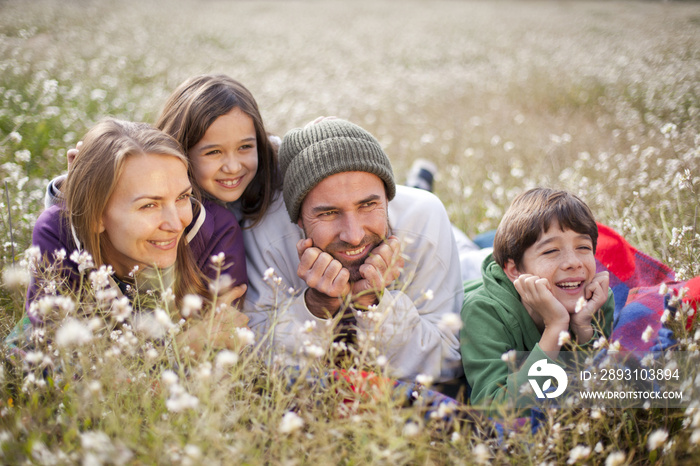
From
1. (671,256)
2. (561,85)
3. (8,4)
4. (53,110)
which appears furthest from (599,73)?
(8,4)

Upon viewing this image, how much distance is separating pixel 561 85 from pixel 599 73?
889 mm

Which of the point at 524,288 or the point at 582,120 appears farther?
the point at 582,120

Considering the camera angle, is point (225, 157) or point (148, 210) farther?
point (225, 157)

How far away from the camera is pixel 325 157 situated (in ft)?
9.86

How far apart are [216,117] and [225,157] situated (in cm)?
26

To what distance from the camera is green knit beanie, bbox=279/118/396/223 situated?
3.00 m

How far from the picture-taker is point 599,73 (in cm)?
916

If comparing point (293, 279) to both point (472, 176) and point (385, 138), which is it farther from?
point (385, 138)

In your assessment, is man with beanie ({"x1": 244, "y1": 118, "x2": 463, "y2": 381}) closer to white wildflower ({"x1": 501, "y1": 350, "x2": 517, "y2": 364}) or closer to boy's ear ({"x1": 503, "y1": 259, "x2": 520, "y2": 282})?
boy's ear ({"x1": 503, "y1": 259, "x2": 520, "y2": 282})

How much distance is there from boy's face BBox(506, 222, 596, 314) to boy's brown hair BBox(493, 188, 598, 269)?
0.04 m

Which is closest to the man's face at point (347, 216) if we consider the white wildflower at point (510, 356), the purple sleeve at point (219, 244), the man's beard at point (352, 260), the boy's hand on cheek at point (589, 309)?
the man's beard at point (352, 260)

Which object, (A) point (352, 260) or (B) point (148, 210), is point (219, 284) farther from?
(A) point (352, 260)

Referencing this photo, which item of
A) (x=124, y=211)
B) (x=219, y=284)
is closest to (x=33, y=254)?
(x=124, y=211)

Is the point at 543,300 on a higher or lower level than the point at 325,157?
lower
